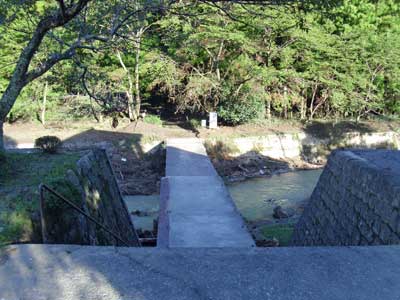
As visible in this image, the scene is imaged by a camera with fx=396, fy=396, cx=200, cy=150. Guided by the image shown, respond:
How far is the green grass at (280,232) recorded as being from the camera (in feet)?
27.6

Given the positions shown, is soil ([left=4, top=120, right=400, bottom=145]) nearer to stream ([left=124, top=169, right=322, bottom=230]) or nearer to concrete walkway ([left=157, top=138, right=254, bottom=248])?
stream ([left=124, top=169, right=322, bottom=230])

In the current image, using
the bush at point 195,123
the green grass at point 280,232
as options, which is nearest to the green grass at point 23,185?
the green grass at point 280,232

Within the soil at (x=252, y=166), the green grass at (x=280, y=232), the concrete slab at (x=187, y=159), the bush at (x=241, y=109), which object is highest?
the bush at (x=241, y=109)

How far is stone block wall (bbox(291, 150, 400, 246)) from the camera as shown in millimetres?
4055

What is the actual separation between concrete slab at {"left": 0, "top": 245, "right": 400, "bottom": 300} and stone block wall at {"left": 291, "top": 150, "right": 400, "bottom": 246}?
37.9 inches

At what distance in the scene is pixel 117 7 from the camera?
548 centimetres

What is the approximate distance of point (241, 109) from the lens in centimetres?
1967

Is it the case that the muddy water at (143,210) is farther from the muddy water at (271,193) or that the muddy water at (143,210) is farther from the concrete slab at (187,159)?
the muddy water at (271,193)

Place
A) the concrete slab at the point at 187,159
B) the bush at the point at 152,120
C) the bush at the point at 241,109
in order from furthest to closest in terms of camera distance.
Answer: the bush at the point at 152,120
the bush at the point at 241,109
the concrete slab at the point at 187,159

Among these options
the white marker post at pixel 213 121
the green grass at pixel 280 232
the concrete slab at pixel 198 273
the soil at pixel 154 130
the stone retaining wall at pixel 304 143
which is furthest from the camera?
the white marker post at pixel 213 121

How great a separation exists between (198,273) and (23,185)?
95.6 inches

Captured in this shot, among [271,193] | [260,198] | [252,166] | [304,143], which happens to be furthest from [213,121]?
[260,198]

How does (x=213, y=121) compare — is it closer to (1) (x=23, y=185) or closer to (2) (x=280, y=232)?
(2) (x=280, y=232)

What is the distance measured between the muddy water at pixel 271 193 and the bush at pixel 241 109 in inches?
166
